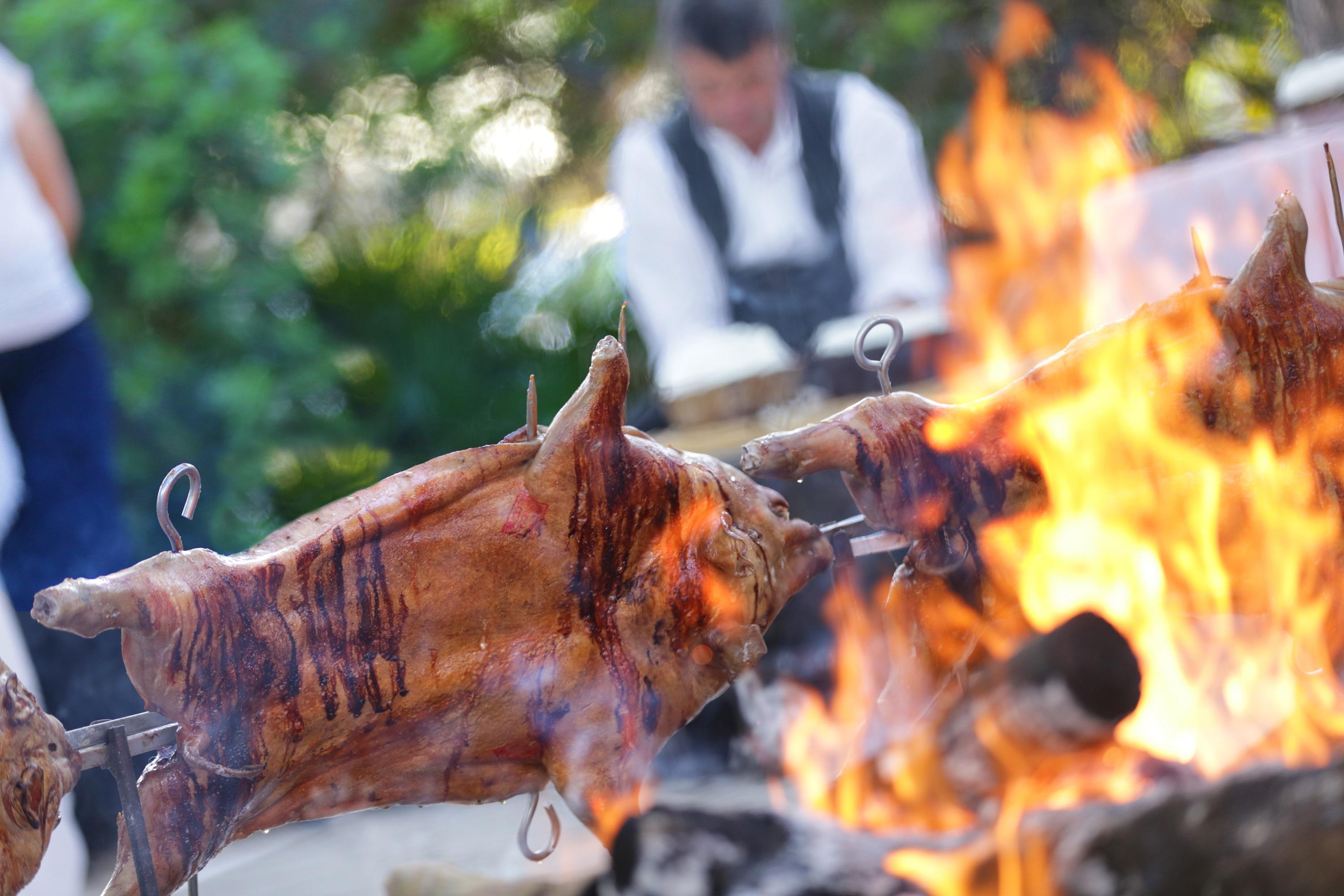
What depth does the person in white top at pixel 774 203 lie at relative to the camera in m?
4.93

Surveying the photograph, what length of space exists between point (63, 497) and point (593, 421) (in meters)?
2.52

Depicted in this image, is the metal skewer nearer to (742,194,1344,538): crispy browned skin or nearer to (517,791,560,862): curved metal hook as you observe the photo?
(517,791,560,862): curved metal hook

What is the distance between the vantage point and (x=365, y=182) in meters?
9.86

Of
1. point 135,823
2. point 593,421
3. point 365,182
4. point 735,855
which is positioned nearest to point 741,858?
point 735,855

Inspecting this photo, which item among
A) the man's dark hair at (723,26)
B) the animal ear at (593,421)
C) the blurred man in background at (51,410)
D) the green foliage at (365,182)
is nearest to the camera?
the animal ear at (593,421)

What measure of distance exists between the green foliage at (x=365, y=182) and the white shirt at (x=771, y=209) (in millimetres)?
1913

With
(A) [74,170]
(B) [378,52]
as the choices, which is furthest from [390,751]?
(B) [378,52]

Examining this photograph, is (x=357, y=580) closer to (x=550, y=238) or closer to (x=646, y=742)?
(x=646, y=742)

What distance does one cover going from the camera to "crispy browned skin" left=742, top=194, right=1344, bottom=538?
1.83m

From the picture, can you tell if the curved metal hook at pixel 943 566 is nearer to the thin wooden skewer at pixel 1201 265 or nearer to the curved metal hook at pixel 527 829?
the thin wooden skewer at pixel 1201 265

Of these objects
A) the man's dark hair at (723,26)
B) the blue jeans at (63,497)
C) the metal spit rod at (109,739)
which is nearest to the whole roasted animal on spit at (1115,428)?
the metal spit rod at (109,739)

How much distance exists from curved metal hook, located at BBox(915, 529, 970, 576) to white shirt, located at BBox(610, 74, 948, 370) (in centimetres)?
312

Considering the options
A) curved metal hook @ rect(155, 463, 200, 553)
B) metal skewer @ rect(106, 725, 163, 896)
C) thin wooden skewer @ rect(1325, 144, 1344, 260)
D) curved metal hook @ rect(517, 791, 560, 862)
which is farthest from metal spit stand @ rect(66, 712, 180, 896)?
thin wooden skewer @ rect(1325, 144, 1344, 260)

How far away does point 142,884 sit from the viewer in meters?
1.48
